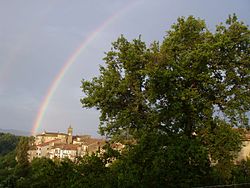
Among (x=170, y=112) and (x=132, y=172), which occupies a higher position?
(x=170, y=112)

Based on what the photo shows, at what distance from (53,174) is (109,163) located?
3.05m

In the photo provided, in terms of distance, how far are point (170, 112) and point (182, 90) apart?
4.91ft

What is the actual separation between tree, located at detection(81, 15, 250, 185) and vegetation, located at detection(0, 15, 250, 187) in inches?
2.1

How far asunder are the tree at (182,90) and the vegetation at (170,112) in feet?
0.17

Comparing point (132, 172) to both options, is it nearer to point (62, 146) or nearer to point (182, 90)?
point (182, 90)

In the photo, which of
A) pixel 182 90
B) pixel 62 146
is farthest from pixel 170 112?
pixel 62 146

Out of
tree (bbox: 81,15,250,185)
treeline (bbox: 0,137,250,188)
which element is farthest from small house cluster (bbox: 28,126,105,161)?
treeline (bbox: 0,137,250,188)

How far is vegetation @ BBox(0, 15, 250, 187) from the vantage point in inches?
498

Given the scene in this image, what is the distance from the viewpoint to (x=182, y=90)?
52.7ft

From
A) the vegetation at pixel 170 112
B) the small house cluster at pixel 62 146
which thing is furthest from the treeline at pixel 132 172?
the small house cluster at pixel 62 146

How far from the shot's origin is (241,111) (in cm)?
1655

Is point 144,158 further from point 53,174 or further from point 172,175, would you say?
point 53,174

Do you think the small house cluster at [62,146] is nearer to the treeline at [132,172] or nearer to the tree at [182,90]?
the tree at [182,90]

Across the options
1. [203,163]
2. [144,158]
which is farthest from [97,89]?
[203,163]
